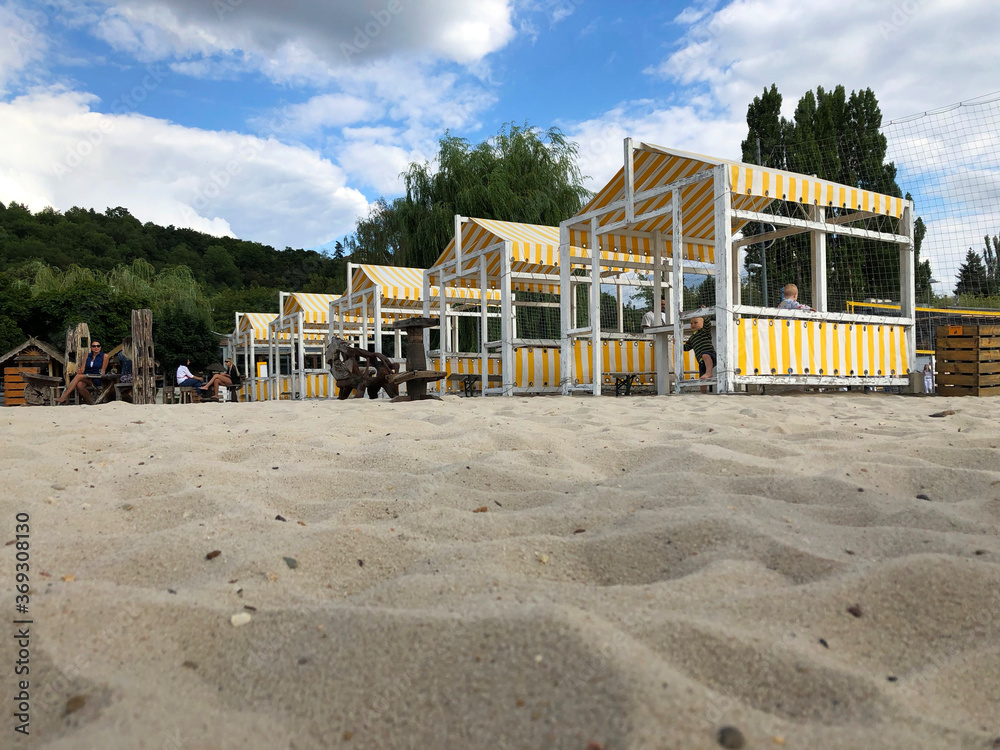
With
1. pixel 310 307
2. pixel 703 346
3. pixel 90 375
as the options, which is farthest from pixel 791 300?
pixel 310 307

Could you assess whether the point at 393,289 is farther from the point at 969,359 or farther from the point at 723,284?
the point at 969,359

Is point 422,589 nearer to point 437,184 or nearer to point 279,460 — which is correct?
point 279,460

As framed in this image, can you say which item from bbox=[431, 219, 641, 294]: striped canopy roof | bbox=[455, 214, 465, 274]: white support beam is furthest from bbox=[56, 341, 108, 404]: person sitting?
bbox=[455, 214, 465, 274]: white support beam

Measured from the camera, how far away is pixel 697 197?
898cm

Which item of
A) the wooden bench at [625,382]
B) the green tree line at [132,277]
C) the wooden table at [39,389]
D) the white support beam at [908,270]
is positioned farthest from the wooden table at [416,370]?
the green tree line at [132,277]

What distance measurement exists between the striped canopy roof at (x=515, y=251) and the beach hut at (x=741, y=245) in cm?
81

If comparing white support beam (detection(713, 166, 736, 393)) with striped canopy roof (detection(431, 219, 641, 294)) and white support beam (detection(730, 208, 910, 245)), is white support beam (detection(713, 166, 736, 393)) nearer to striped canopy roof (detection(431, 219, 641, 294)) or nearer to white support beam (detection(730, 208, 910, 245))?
white support beam (detection(730, 208, 910, 245))

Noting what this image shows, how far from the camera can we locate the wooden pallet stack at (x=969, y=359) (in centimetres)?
772

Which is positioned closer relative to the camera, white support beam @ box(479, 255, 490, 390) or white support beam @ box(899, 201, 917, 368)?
white support beam @ box(899, 201, 917, 368)

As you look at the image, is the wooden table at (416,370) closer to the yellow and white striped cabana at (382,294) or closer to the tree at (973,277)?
the yellow and white striped cabana at (382,294)

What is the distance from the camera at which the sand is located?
0.98 metres

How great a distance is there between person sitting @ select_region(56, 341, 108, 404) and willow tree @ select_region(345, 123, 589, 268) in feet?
36.9

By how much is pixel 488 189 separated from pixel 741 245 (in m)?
11.4

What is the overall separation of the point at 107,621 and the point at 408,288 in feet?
45.8
